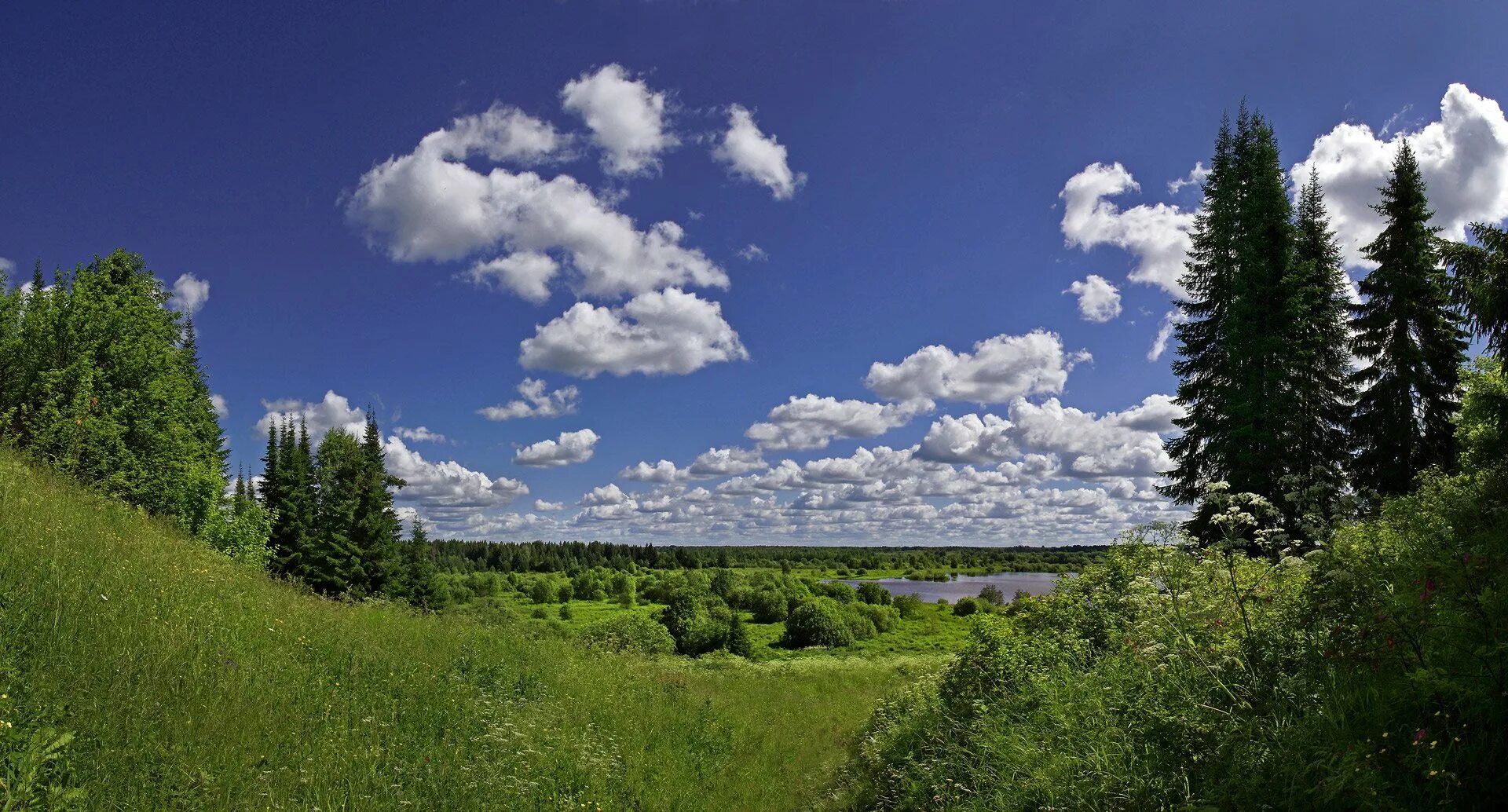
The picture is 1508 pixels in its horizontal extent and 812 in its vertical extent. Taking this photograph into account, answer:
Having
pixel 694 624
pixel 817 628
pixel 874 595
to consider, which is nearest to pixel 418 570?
pixel 694 624

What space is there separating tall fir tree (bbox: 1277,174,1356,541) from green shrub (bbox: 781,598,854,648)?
29.7 metres

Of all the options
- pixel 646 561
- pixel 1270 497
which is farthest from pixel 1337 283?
pixel 646 561

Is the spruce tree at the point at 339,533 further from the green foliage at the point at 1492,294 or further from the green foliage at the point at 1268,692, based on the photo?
the green foliage at the point at 1492,294

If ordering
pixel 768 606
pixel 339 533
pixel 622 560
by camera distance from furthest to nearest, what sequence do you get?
pixel 622 560
pixel 768 606
pixel 339 533

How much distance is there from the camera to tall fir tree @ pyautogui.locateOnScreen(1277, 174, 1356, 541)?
1881 cm

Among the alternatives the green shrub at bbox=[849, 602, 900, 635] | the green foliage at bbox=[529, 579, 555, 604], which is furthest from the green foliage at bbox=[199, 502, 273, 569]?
the green foliage at bbox=[529, 579, 555, 604]

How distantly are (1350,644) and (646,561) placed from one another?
12317 centimetres

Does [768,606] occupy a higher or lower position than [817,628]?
lower

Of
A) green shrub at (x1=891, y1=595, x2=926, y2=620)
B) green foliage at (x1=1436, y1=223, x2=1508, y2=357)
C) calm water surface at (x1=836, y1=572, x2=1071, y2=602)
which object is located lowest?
calm water surface at (x1=836, y1=572, x2=1071, y2=602)

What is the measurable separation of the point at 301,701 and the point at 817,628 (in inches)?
1557

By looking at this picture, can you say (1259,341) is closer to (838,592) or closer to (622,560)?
(838,592)

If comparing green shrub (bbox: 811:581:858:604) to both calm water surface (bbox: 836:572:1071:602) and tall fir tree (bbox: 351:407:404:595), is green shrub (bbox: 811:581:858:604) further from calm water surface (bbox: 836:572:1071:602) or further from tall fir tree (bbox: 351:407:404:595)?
tall fir tree (bbox: 351:407:404:595)

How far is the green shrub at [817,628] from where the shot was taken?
1724 inches

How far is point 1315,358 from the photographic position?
66.2 feet
